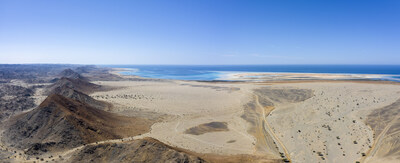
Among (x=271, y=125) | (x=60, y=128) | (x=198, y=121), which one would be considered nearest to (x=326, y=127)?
(x=271, y=125)

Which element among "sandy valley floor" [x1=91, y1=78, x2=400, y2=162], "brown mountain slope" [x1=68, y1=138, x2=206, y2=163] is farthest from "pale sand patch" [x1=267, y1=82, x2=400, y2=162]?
"brown mountain slope" [x1=68, y1=138, x2=206, y2=163]

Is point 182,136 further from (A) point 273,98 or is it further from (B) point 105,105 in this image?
(A) point 273,98

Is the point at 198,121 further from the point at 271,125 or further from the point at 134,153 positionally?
the point at 134,153

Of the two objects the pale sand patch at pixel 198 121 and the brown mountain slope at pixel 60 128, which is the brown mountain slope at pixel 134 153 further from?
the pale sand patch at pixel 198 121

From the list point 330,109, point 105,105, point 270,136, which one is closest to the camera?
point 270,136

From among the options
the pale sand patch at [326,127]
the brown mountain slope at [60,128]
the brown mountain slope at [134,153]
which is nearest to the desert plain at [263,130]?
the pale sand patch at [326,127]

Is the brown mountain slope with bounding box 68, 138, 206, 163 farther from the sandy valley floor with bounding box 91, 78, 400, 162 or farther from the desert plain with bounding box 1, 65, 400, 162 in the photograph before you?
the sandy valley floor with bounding box 91, 78, 400, 162

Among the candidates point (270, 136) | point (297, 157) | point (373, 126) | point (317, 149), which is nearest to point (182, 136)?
point (270, 136)
